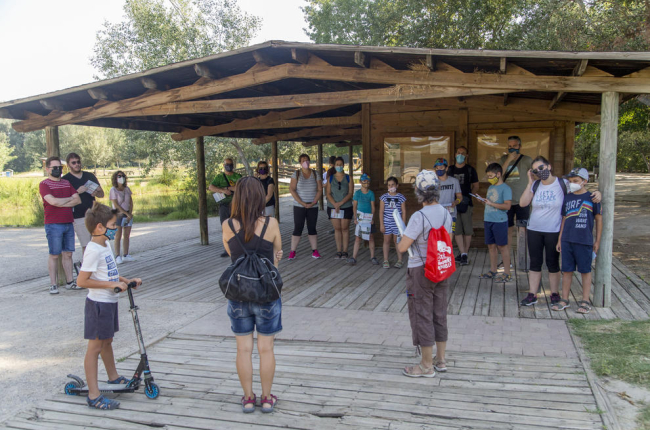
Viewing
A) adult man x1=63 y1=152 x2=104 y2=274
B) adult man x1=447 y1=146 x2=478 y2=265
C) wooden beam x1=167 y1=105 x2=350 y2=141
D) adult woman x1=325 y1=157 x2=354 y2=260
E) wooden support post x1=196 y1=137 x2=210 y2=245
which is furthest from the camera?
wooden support post x1=196 y1=137 x2=210 y2=245

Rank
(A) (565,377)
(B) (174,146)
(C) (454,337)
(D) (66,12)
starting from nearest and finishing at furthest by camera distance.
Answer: (A) (565,377) → (C) (454,337) → (B) (174,146) → (D) (66,12)

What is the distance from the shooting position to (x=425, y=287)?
363 cm

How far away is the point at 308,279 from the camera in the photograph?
718cm

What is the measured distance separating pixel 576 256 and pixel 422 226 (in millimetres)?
2511

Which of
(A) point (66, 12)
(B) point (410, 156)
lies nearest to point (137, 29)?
(A) point (66, 12)

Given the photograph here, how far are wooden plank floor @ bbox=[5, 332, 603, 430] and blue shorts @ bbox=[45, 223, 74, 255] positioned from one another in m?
3.33

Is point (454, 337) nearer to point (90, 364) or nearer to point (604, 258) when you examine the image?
point (604, 258)

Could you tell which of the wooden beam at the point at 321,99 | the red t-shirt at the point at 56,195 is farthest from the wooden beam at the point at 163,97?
the red t-shirt at the point at 56,195

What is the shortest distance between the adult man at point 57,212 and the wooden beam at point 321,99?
151 centimetres

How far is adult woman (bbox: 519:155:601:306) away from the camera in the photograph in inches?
204

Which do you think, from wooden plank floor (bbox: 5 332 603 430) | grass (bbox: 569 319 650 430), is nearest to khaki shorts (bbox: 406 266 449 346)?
wooden plank floor (bbox: 5 332 603 430)

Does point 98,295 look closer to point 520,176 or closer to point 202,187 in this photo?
point 520,176

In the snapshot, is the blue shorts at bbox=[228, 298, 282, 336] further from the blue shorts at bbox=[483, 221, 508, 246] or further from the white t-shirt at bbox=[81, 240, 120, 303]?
the blue shorts at bbox=[483, 221, 508, 246]

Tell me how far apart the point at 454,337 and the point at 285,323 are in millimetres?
1747
